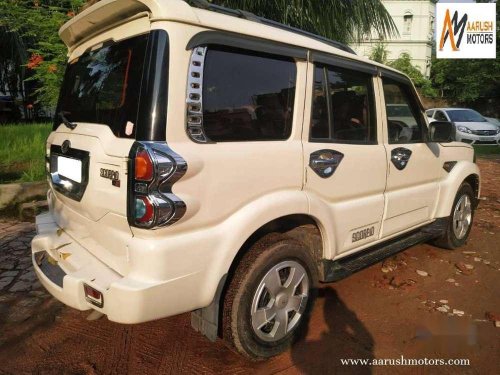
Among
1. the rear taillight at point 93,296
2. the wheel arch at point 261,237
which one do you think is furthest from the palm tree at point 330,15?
the rear taillight at point 93,296

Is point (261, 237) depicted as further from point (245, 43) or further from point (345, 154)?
point (245, 43)

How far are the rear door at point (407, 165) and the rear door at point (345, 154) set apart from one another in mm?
172

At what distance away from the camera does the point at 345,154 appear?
2.81 meters

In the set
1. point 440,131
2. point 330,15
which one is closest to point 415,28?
point 330,15

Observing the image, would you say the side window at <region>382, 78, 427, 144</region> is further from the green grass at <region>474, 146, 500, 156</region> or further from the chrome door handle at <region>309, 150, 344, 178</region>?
the green grass at <region>474, 146, 500, 156</region>

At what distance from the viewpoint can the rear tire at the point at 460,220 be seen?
13.9 feet

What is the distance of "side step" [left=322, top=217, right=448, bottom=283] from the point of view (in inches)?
113

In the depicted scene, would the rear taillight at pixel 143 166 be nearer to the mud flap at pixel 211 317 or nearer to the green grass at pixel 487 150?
the mud flap at pixel 211 317

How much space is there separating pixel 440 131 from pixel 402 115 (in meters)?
0.43

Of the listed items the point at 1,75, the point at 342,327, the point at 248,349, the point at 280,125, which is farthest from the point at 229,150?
the point at 1,75

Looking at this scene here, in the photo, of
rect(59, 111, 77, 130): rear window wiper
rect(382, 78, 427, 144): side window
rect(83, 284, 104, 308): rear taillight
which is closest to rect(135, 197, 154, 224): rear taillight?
rect(83, 284, 104, 308): rear taillight

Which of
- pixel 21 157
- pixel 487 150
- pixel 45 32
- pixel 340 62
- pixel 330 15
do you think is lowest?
pixel 487 150

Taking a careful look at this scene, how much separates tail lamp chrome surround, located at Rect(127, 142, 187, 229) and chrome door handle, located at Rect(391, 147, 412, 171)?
1.99m

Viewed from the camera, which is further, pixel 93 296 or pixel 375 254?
pixel 375 254
